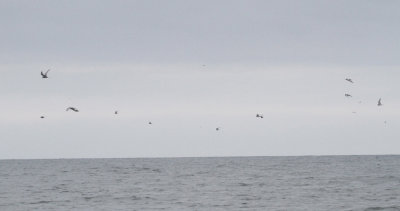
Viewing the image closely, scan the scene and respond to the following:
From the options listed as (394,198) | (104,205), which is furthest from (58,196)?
(394,198)

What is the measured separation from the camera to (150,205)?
165 ft

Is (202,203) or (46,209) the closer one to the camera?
(46,209)

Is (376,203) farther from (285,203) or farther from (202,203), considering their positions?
(202,203)

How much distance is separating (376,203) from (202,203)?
13304 mm

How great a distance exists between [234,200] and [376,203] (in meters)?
11.2

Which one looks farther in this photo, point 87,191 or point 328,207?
point 87,191

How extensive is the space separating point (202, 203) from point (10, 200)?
16.5 meters

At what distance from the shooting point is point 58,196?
59.1 m

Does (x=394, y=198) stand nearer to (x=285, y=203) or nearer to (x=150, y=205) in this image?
(x=285, y=203)

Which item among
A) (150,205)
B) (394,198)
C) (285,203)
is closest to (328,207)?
(285,203)

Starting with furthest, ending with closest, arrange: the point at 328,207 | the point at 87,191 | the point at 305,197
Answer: the point at 87,191, the point at 305,197, the point at 328,207

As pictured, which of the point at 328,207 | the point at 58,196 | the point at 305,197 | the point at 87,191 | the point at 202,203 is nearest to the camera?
the point at 328,207

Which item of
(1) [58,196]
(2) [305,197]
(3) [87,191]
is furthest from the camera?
(3) [87,191]

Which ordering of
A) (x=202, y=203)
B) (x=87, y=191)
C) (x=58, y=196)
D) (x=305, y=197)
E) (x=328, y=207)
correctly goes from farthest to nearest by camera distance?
(x=87, y=191) < (x=58, y=196) < (x=305, y=197) < (x=202, y=203) < (x=328, y=207)
